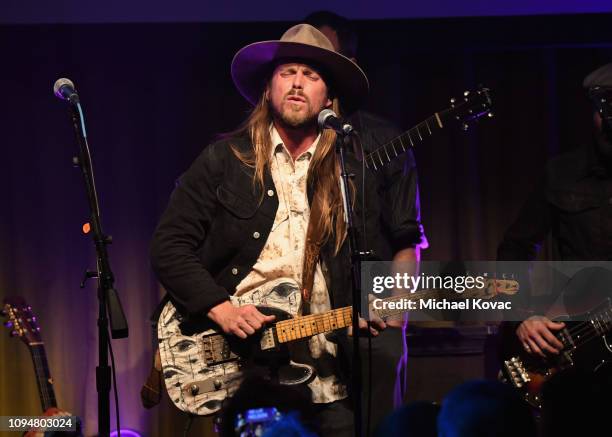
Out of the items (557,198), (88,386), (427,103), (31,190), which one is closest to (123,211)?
(31,190)

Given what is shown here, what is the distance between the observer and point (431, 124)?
194 inches

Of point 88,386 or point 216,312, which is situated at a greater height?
point 216,312

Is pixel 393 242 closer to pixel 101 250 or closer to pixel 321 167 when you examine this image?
pixel 321 167

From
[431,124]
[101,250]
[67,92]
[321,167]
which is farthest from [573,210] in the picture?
[67,92]

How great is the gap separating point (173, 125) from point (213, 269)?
257 centimetres

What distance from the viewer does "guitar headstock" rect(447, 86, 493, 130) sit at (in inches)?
192

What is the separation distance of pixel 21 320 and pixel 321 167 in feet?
7.62

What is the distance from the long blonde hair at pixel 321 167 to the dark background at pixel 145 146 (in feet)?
6.96

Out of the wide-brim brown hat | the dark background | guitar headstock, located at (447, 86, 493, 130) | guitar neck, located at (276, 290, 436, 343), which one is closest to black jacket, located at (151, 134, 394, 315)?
guitar neck, located at (276, 290, 436, 343)

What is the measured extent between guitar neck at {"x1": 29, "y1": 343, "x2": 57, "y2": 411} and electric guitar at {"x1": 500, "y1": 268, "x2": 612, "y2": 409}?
2738 mm

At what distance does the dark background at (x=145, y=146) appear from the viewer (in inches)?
267

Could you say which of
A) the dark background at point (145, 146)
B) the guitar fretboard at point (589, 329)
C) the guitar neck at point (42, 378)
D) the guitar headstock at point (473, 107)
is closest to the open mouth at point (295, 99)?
the guitar headstock at point (473, 107)

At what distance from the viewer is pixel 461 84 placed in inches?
267

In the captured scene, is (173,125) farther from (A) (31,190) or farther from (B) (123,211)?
(A) (31,190)
